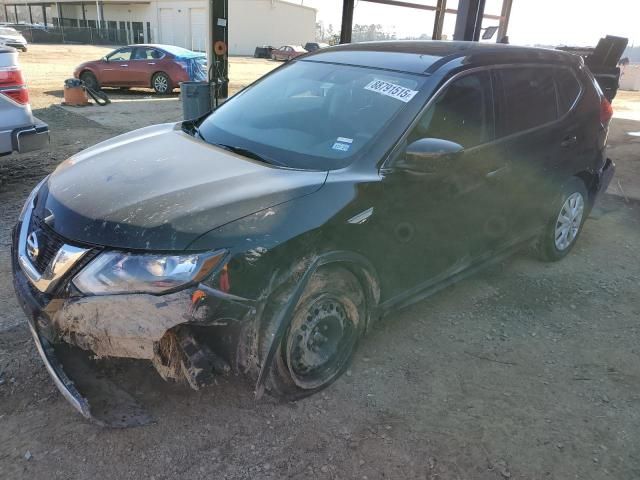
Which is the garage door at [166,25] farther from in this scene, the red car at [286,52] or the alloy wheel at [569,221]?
the alloy wheel at [569,221]

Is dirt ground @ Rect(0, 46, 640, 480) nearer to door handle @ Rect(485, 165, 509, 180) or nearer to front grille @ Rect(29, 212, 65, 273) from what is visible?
front grille @ Rect(29, 212, 65, 273)

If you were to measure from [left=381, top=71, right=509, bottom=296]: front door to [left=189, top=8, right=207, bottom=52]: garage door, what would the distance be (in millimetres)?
41560

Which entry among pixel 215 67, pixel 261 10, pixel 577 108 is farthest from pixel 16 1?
pixel 577 108

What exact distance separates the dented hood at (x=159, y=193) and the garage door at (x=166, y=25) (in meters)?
46.0

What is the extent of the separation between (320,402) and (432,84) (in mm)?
1930

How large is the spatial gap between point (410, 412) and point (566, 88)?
2.98m

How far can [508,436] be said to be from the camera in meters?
2.58

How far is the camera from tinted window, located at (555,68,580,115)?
160 inches

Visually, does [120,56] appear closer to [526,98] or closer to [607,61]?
[607,61]

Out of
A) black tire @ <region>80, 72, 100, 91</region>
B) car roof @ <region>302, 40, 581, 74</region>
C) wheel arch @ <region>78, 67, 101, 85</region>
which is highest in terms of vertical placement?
car roof @ <region>302, 40, 581, 74</region>

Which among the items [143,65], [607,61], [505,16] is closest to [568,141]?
[607,61]

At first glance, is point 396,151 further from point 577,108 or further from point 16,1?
point 16,1

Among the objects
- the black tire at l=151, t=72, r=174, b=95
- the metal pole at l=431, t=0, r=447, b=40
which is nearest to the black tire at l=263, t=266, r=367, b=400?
the metal pole at l=431, t=0, r=447, b=40

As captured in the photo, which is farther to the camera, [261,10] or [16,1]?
[16,1]
